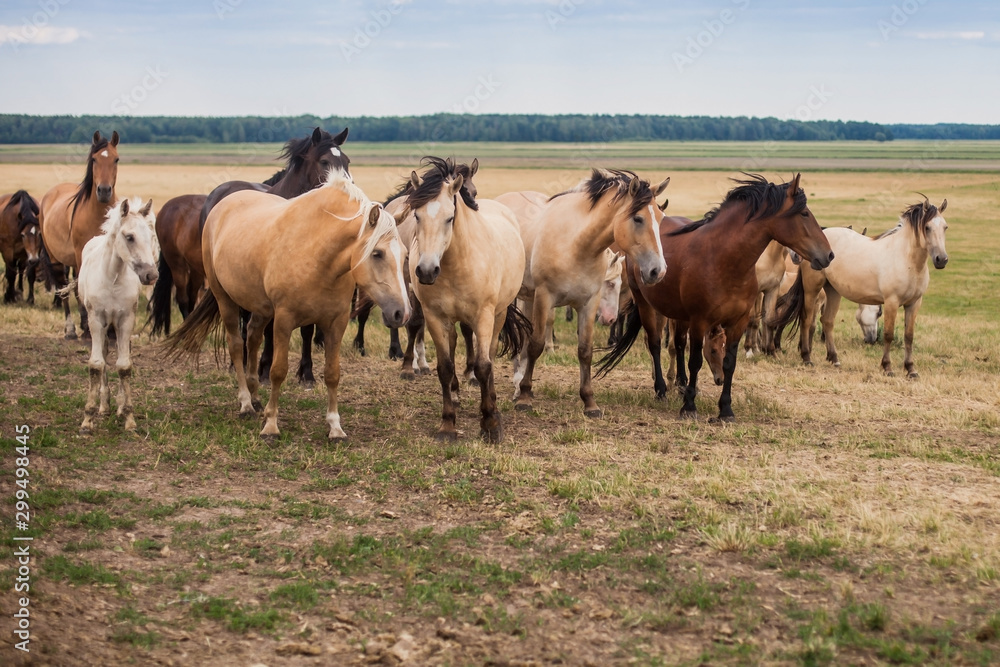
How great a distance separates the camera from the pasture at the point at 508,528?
420 centimetres

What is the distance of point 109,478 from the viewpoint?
21.0 ft

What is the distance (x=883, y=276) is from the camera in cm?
1208

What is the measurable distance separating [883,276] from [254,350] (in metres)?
8.29

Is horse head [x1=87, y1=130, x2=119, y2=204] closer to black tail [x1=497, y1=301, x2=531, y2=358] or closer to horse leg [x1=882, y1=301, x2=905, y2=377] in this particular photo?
black tail [x1=497, y1=301, x2=531, y2=358]

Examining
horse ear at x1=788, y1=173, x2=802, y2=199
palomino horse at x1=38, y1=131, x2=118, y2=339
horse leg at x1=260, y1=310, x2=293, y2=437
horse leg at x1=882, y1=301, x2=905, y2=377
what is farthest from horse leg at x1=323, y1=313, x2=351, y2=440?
horse leg at x1=882, y1=301, x2=905, y2=377

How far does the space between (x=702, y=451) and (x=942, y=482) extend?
5.84 ft

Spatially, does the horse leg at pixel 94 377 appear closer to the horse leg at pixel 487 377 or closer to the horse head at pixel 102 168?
the horse leg at pixel 487 377

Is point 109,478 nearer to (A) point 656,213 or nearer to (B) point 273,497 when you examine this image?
(B) point 273,497

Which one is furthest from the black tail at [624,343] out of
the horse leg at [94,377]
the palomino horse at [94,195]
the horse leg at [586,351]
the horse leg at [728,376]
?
the palomino horse at [94,195]

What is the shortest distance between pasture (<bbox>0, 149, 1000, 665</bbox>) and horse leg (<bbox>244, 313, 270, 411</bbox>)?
1.01 feet

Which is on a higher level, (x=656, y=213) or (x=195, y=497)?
(x=656, y=213)

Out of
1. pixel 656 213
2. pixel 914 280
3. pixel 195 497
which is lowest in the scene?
pixel 195 497

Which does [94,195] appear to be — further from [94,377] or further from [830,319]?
[830,319]

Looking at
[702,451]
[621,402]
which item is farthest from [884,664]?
[621,402]
